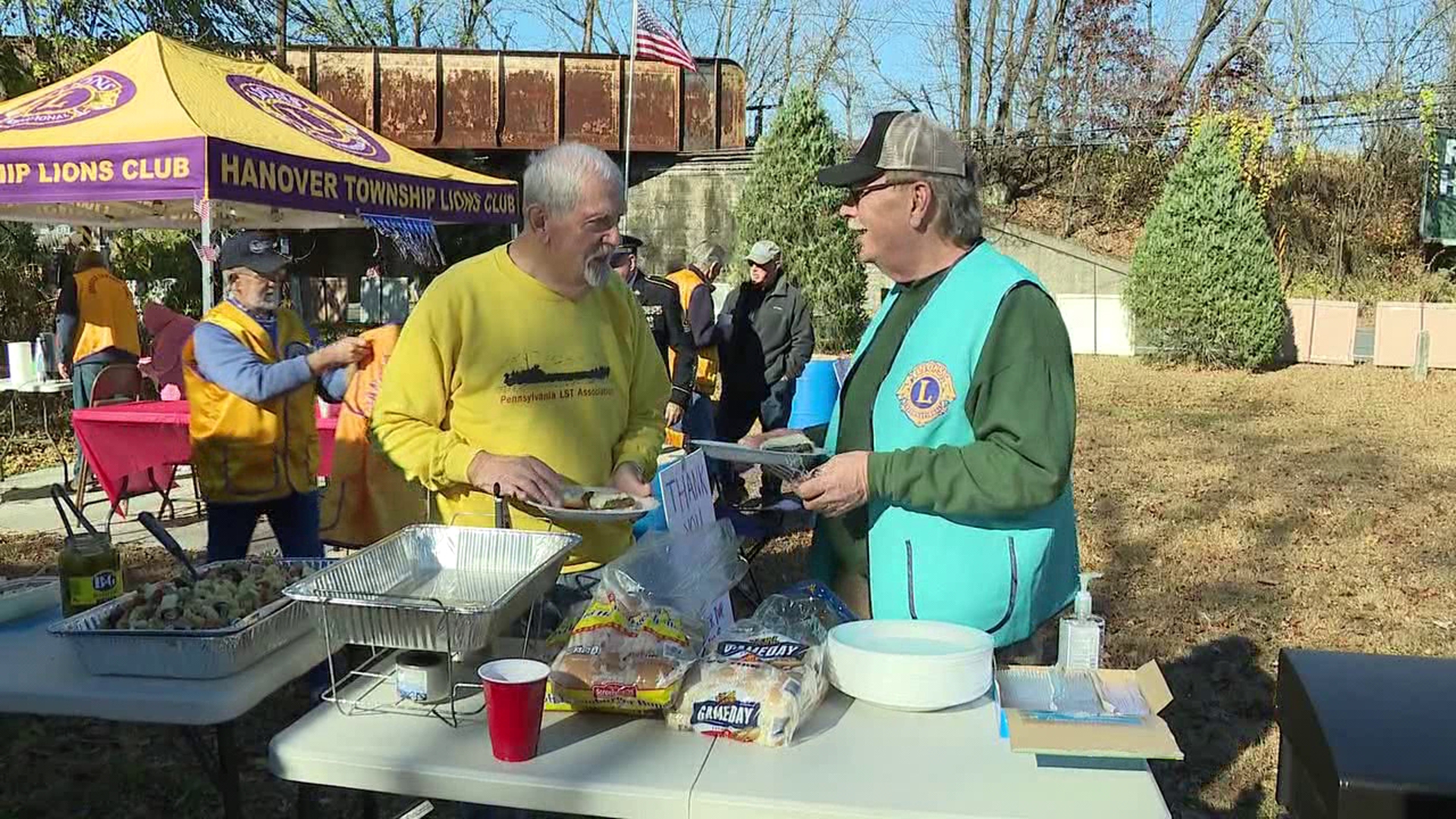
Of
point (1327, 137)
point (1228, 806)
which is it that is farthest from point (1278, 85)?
point (1228, 806)

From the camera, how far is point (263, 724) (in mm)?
4102

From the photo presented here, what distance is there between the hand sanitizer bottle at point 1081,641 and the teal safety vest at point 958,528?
0.13 m

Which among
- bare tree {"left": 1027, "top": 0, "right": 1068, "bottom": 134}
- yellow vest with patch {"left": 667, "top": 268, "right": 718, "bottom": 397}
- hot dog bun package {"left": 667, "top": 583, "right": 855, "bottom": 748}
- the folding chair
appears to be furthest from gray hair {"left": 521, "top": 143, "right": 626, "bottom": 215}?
bare tree {"left": 1027, "top": 0, "right": 1068, "bottom": 134}

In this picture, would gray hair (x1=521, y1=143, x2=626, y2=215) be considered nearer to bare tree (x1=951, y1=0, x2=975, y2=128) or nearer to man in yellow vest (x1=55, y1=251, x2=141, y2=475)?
man in yellow vest (x1=55, y1=251, x2=141, y2=475)

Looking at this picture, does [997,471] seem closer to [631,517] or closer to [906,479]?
[906,479]

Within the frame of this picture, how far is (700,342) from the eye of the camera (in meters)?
7.36

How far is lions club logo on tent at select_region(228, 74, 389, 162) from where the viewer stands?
7426 mm

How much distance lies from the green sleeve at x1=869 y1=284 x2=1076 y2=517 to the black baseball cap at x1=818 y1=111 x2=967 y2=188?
32 centimetres

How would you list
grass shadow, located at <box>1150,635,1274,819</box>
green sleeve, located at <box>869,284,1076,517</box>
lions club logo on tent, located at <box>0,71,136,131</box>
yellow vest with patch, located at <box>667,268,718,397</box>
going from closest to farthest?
green sleeve, located at <box>869,284,1076,517</box>
grass shadow, located at <box>1150,635,1274,819</box>
lions club logo on tent, located at <box>0,71,136,131</box>
yellow vest with patch, located at <box>667,268,718,397</box>

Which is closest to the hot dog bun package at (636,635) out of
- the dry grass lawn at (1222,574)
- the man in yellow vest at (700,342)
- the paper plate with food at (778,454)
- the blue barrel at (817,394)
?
the paper plate with food at (778,454)

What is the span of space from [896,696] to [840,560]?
604 millimetres

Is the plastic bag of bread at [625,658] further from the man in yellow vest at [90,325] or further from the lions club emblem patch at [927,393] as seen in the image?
the man in yellow vest at [90,325]

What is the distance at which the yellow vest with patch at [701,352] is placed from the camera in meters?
7.53

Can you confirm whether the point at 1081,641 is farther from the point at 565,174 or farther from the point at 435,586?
the point at 565,174
